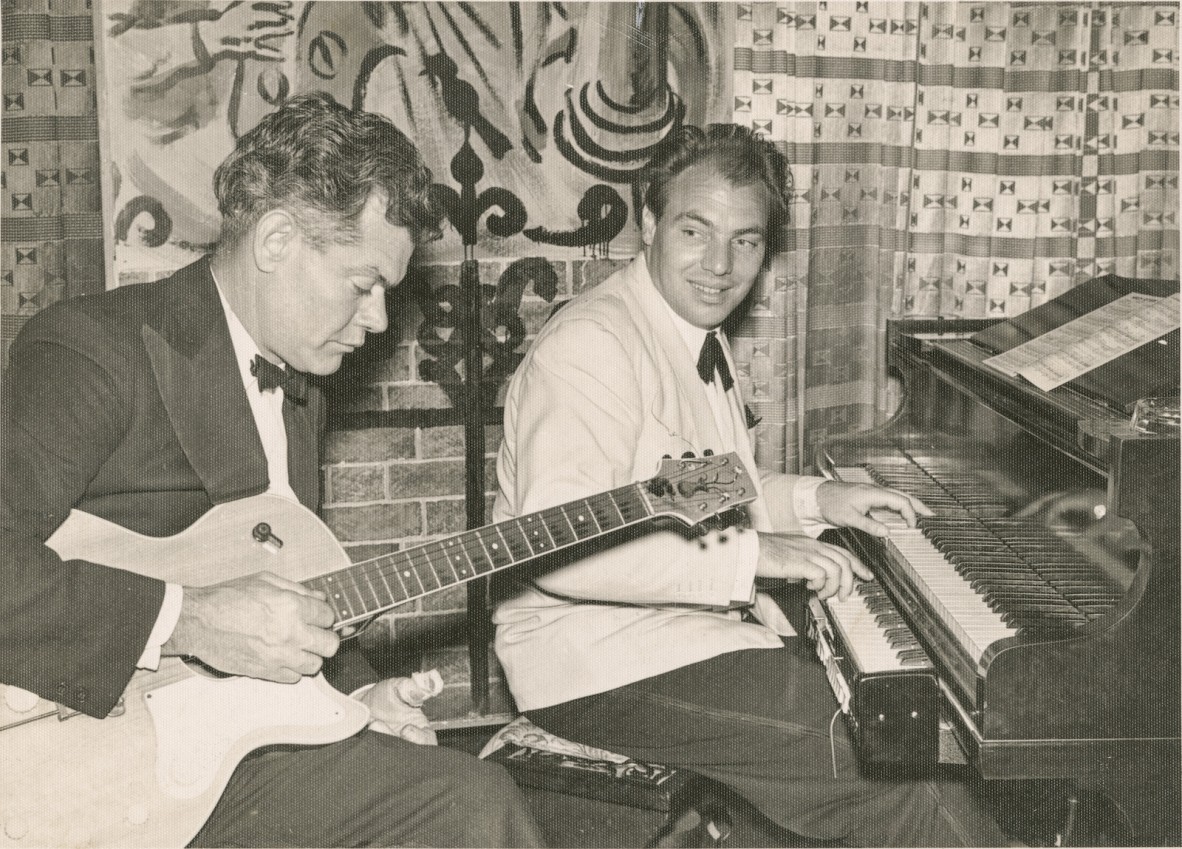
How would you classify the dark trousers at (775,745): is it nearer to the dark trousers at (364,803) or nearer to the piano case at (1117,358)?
the dark trousers at (364,803)

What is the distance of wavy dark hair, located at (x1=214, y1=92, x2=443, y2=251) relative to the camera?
6.61 ft

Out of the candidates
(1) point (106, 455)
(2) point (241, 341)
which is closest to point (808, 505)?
(2) point (241, 341)

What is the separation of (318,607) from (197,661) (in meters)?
0.22

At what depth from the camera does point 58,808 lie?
1.78 meters

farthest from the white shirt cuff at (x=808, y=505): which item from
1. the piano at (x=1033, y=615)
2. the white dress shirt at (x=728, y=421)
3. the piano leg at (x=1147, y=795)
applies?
the piano leg at (x=1147, y=795)

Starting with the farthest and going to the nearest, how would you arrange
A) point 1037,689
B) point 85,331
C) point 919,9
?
1. point 919,9
2. point 85,331
3. point 1037,689

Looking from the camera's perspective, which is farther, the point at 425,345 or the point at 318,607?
the point at 425,345

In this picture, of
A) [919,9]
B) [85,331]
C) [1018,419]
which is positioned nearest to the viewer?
[85,331]

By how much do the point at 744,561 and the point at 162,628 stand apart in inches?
43.6

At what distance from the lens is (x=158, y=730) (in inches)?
72.1

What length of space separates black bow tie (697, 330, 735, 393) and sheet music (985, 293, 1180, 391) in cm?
63

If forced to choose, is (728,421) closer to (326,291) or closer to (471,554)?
(471,554)

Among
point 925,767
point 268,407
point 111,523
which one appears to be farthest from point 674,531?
point 111,523

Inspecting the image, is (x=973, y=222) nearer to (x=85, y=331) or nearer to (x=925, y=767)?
(x=925, y=767)
